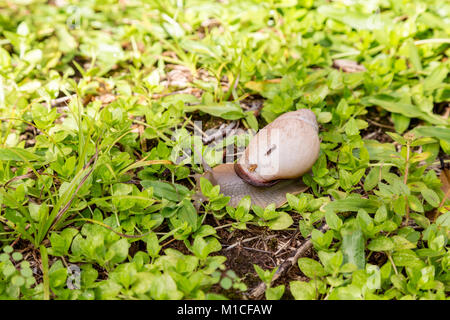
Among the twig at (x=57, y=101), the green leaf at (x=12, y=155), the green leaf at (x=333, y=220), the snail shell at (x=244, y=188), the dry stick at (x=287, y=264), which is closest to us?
the dry stick at (x=287, y=264)

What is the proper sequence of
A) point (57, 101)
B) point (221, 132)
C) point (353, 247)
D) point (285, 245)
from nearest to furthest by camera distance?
point (353, 247) < point (285, 245) < point (221, 132) < point (57, 101)

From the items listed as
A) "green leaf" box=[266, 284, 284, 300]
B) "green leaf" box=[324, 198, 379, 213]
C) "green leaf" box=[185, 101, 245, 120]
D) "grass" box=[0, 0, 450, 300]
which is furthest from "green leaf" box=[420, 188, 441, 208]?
"green leaf" box=[185, 101, 245, 120]

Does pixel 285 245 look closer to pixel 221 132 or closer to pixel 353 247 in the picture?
pixel 353 247

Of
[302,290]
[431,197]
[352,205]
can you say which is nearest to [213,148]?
[352,205]

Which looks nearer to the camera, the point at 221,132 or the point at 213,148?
the point at 213,148

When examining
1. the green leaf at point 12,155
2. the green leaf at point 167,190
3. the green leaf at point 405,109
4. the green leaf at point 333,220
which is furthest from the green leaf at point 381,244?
the green leaf at point 12,155

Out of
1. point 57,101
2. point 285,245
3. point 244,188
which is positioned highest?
point 57,101

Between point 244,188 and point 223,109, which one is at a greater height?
point 223,109

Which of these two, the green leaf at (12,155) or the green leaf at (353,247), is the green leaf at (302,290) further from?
the green leaf at (12,155)
